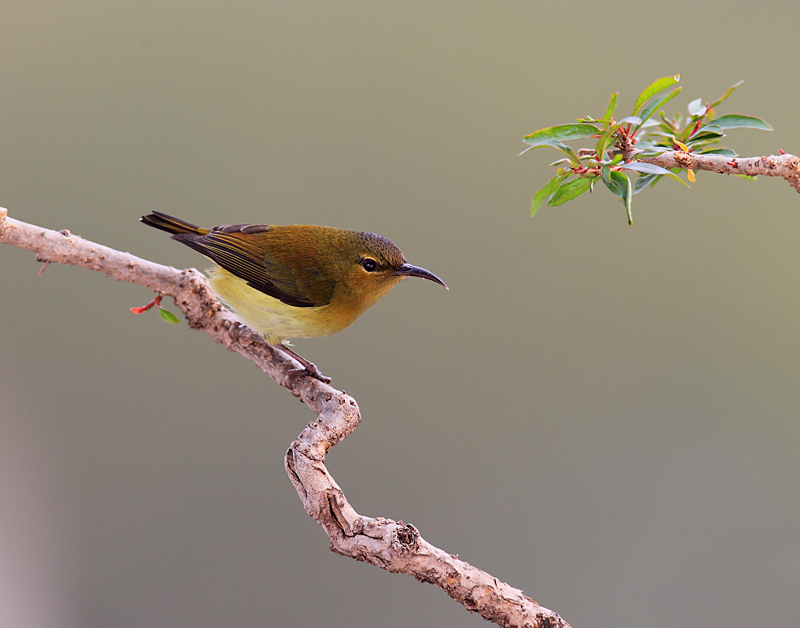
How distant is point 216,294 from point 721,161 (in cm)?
176

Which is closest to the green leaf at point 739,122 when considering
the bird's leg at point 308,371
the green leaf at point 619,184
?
the green leaf at point 619,184

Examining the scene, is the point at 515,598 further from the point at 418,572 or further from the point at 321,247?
the point at 321,247

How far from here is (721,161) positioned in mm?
1690

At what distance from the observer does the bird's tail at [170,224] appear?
2.23 meters

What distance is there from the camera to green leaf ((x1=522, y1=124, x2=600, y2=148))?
1.69 m

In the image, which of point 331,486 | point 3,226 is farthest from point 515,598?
point 3,226

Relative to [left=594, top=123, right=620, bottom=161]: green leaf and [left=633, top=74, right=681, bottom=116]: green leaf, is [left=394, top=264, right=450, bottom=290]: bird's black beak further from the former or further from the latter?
[left=633, top=74, right=681, bottom=116]: green leaf

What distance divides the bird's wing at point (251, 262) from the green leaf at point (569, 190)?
0.87 metres

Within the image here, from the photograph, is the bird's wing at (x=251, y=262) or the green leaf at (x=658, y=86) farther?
the bird's wing at (x=251, y=262)

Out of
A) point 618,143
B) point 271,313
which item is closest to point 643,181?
point 618,143

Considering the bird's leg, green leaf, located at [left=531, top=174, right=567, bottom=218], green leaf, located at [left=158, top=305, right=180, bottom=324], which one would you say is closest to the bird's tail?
green leaf, located at [left=158, top=305, right=180, bottom=324]

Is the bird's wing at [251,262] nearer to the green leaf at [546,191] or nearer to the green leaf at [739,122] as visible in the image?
the green leaf at [546,191]

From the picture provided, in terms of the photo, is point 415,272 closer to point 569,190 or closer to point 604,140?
point 569,190

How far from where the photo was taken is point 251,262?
7.09 feet
